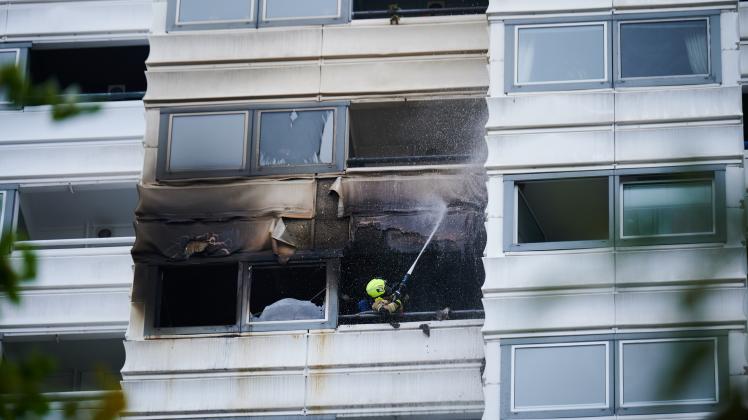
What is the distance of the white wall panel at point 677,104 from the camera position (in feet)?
72.3

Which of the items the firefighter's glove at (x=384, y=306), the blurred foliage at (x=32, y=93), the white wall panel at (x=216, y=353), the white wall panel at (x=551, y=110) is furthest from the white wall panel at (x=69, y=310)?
the blurred foliage at (x=32, y=93)

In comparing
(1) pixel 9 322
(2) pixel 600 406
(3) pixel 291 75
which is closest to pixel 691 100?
(2) pixel 600 406

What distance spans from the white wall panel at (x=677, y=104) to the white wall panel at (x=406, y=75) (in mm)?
2506

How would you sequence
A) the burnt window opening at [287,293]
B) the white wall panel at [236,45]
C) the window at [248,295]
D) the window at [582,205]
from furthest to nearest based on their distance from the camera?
the white wall panel at [236,45] < the burnt window opening at [287,293] < the window at [248,295] < the window at [582,205]

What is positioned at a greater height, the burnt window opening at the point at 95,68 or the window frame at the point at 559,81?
the burnt window opening at the point at 95,68

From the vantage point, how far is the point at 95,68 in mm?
26891

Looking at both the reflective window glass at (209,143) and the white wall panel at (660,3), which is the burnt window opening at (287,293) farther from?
the white wall panel at (660,3)

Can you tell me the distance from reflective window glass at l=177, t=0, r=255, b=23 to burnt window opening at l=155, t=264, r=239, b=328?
173 inches

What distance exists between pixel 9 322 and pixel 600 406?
982 cm

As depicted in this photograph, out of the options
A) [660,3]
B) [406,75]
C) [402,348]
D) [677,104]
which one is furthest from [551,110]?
[402,348]

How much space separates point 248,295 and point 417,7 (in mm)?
6439

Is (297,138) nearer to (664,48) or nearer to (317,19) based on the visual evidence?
(317,19)

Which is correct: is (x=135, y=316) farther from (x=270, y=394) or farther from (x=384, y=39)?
(x=384, y=39)

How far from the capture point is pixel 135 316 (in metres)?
23.2
